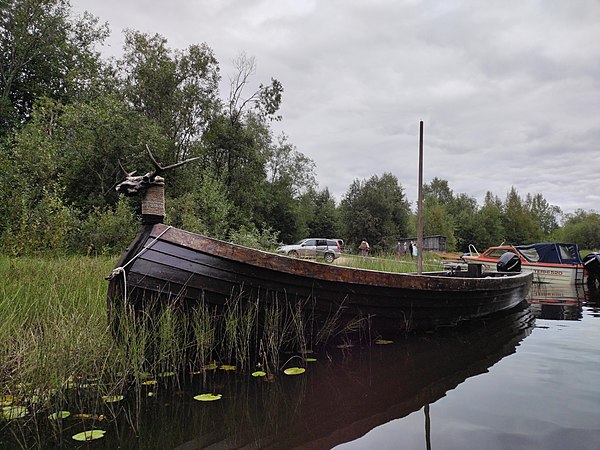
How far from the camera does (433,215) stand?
52.9 metres

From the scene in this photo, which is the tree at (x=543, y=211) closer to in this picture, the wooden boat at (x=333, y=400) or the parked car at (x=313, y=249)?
the parked car at (x=313, y=249)

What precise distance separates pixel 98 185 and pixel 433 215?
147 ft

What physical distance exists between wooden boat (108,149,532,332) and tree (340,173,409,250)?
1373 inches

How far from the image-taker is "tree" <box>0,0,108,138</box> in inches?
843

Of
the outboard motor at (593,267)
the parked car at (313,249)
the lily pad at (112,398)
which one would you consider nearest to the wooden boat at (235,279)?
the lily pad at (112,398)

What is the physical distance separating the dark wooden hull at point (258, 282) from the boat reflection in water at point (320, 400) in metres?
0.56

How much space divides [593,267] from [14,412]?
19300mm

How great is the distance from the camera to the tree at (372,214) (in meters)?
41.4

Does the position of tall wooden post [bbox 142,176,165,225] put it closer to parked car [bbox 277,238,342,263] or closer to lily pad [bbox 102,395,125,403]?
lily pad [bbox 102,395,125,403]

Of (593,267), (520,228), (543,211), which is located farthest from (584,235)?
(593,267)

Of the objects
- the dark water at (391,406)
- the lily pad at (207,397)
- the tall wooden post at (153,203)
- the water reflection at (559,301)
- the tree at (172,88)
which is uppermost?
the tree at (172,88)

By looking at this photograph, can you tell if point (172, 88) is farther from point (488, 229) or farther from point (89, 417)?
point (488, 229)

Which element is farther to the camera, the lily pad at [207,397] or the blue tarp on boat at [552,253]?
the blue tarp on boat at [552,253]

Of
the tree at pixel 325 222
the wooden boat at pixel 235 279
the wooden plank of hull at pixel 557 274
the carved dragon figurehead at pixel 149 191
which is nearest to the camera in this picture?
the wooden boat at pixel 235 279
